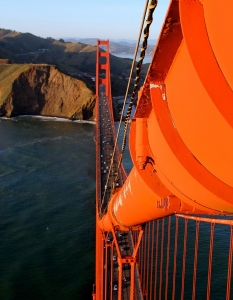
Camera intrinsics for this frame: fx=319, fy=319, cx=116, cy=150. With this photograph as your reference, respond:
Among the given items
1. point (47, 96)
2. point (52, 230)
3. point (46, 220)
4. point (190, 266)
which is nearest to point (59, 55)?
point (47, 96)

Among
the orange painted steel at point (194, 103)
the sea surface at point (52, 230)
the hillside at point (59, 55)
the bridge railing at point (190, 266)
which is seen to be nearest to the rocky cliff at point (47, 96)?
the hillside at point (59, 55)

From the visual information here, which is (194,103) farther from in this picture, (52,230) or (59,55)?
(59,55)

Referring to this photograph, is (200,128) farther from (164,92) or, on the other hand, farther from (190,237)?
(190,237)

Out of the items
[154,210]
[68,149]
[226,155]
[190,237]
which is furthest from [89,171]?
[226,155]

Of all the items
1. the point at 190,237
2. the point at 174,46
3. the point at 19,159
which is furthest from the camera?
the point at 19,159

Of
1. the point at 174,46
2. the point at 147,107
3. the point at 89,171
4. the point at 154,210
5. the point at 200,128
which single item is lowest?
the point at 89,171

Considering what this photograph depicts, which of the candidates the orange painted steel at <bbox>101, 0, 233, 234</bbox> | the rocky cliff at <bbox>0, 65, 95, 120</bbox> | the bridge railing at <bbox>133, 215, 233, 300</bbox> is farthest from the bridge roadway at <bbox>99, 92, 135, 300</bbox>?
the rocky cliff at <bbox>0, 65, 95, 120</bbox>

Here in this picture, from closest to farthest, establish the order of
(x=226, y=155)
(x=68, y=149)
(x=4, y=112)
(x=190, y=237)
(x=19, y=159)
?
(x=226, y=155)
(x=190, y=237)
(x=19, y=159)
(x=68, y=149)
(x=4, y=112)
